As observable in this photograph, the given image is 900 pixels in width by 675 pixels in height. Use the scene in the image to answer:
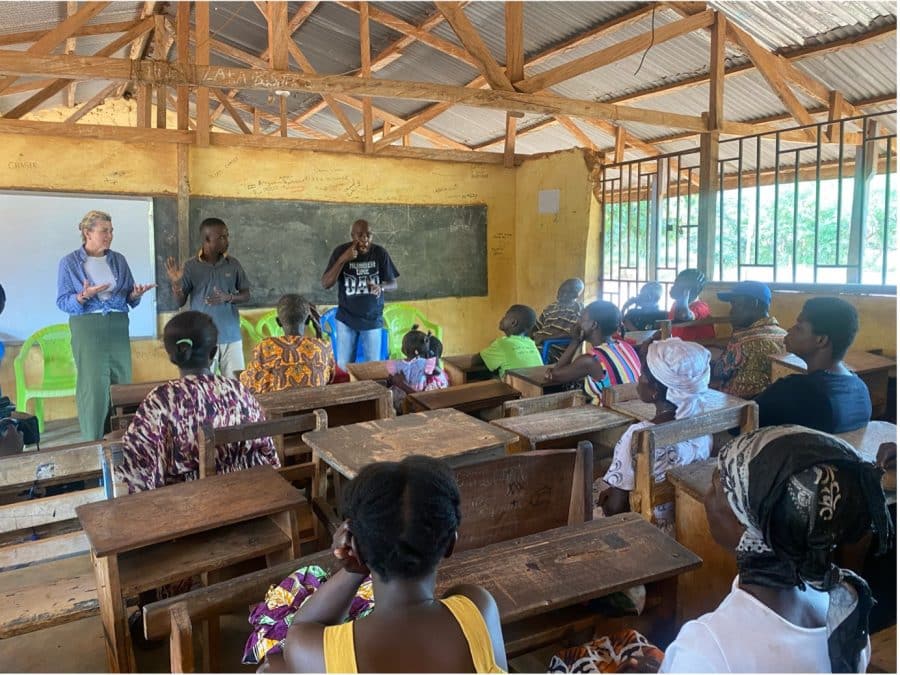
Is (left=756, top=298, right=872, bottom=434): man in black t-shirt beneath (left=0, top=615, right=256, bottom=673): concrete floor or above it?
above

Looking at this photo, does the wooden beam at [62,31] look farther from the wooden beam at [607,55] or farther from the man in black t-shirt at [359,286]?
the wooden beam at [607,55]

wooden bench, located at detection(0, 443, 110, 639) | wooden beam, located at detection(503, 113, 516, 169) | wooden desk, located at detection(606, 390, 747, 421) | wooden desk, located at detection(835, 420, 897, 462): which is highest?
wooden beam, located at detection(503, 113, 516, 169)

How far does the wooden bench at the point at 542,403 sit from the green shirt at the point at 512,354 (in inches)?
34.2

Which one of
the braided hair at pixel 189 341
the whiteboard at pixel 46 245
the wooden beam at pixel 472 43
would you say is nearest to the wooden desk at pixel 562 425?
the braided hair at pixel 189 341

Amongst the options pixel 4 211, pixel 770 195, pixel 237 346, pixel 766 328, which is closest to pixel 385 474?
pixel 766 328

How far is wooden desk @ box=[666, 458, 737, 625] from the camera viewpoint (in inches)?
74.0

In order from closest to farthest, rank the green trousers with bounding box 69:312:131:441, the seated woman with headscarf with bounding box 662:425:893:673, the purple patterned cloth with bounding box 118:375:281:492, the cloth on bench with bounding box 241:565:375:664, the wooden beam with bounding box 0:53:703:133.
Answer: the seated woman with headscarf with bounding box 662:425:893:673 < the cloth on bench with bounding box 241:565:375:664 < the purple patterned cloth with bounding box 118:375:281:492 < the wooden beam with bounding box 0:53:703:133 < the green trousers with bounding box 69:312:131:441

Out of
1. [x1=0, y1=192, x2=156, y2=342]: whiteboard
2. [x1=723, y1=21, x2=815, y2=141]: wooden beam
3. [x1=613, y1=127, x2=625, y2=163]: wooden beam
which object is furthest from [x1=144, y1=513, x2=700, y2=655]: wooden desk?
[x1=613, y1=127, x2=625, y2=163]: wooden beam

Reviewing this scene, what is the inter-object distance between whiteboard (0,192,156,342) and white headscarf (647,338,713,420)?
4.62 m

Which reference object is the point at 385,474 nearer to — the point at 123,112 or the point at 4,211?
the point at 4,211

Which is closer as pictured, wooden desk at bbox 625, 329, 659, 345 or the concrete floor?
the concrete floor

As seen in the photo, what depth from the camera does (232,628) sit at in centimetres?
225

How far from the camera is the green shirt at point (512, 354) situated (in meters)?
3.87

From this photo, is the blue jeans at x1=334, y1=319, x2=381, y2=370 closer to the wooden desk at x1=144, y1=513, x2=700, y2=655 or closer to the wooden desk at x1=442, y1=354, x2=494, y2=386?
the wooden desk at x1=442, y1=354, x2=494, y2=386
